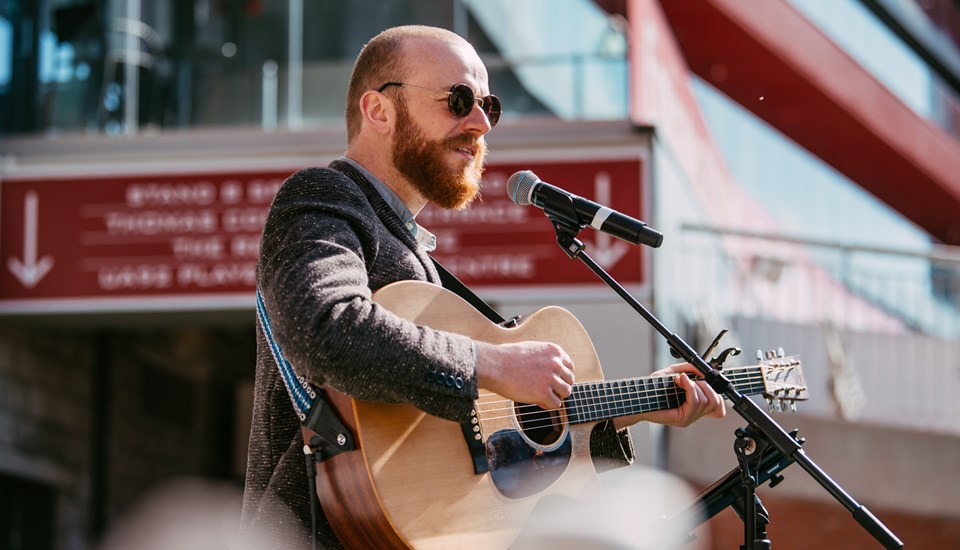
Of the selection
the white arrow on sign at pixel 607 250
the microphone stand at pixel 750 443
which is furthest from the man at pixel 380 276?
the white arrow on sign at pixel 607 250

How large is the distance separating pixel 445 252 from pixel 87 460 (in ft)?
11.3

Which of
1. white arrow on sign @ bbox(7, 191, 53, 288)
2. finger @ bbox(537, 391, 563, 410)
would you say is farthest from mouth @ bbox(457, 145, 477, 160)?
white arrow on sign @ bbox(7, 191, 53, 288)

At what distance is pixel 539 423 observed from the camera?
287cm

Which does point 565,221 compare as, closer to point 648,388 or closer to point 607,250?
point 648,388

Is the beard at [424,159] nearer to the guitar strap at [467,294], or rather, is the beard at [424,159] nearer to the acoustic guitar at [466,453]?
the guitar strap at [467,294]

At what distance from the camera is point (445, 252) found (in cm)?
764

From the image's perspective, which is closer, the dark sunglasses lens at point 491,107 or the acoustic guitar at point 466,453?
the acoustic guitar at point 466,453

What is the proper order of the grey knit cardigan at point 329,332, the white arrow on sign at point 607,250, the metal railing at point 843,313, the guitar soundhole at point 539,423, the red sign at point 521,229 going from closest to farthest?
the grey knit cardigan at point 329,332, the guitar soundhole at point 539,423, the white arrow on sign at point 607,250, the red sign at point 521,229, the metal railing at point 843,313

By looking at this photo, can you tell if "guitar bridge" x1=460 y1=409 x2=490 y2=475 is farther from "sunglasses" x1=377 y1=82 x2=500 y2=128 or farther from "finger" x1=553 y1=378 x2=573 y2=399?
"sunglasses" x1=377 y1=82 x2=500 y2=128

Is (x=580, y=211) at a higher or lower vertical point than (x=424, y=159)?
lower

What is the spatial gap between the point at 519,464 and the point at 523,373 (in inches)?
11.6

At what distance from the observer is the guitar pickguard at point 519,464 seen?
274 cm

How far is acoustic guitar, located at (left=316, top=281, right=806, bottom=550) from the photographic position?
8.36ft

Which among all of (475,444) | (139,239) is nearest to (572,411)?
(475,444)
